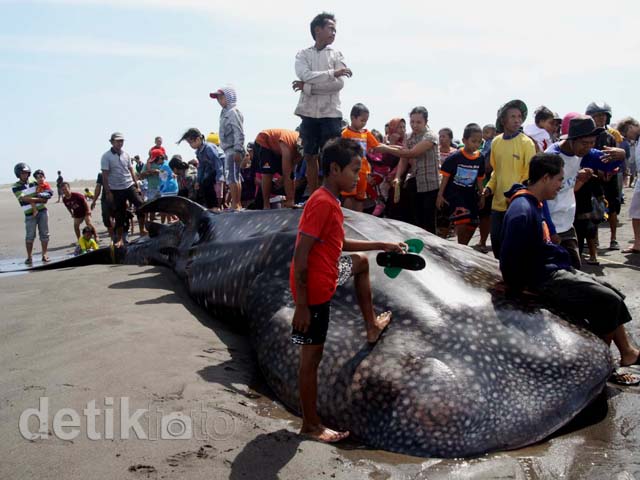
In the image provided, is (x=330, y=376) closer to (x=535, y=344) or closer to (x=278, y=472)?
(x=278, y=472)

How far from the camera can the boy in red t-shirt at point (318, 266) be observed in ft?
10.6

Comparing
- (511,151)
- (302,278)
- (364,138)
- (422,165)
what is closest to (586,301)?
(302,278)

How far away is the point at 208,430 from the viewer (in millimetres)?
3301

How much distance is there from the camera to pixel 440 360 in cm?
356

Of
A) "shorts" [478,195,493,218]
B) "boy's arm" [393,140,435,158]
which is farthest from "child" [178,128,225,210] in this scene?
"shorts" [478,195,493,218]

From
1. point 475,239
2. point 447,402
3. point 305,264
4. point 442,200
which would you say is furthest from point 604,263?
point 305,264

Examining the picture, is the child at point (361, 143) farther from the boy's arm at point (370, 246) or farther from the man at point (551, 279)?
the boy's arm at point (370, 246)

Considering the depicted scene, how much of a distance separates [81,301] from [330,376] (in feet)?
10.3

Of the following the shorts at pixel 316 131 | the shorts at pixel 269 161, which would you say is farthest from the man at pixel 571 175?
the shorts at pixel 269 161

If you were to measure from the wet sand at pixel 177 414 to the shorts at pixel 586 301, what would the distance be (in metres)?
0.48

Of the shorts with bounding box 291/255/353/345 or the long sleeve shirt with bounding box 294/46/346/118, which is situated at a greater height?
the long sleeve shirt with bounding box 294/46/346/118

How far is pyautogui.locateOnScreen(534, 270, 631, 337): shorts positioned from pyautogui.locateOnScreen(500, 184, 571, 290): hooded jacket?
10 cm

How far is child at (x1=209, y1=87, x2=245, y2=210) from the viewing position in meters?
8.96

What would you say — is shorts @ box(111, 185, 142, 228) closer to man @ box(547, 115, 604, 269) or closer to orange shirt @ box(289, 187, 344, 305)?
man @ box(547, 115, 604, 269)
